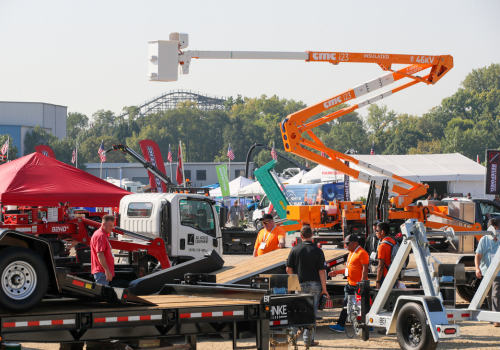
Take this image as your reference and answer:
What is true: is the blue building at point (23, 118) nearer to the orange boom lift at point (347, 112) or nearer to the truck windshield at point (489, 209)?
the orange boom lift at point (347, 112)

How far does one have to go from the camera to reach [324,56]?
1474 centimetres

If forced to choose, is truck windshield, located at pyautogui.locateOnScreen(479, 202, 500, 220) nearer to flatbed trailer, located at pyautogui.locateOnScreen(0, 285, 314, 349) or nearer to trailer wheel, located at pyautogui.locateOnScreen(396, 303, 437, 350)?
trailer wheel, located at pyautogui.locateOnScreen(396, 303, 437, 350)

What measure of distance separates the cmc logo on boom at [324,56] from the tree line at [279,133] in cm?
8432

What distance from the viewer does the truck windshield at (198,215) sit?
43.5 feet

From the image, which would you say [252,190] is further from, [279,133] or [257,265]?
[279,133]

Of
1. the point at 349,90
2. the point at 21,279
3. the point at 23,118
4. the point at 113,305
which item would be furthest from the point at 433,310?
the point at 23,118

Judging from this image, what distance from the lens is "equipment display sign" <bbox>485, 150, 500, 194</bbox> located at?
84.9ft

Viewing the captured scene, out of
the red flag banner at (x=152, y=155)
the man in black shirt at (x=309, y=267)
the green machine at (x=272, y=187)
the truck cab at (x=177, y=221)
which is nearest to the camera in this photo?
the man in black shirt at (x=309, y=267)

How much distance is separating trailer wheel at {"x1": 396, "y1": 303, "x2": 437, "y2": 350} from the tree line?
9132 cm

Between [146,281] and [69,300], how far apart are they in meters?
2.18

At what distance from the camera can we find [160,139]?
14462 centimetres

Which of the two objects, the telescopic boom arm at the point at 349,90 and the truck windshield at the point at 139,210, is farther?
the truck windshield at the point at 139,210

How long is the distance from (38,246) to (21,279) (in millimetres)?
342

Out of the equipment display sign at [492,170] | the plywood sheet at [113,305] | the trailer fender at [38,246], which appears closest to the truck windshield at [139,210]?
the plywood sheet at [113,305]
